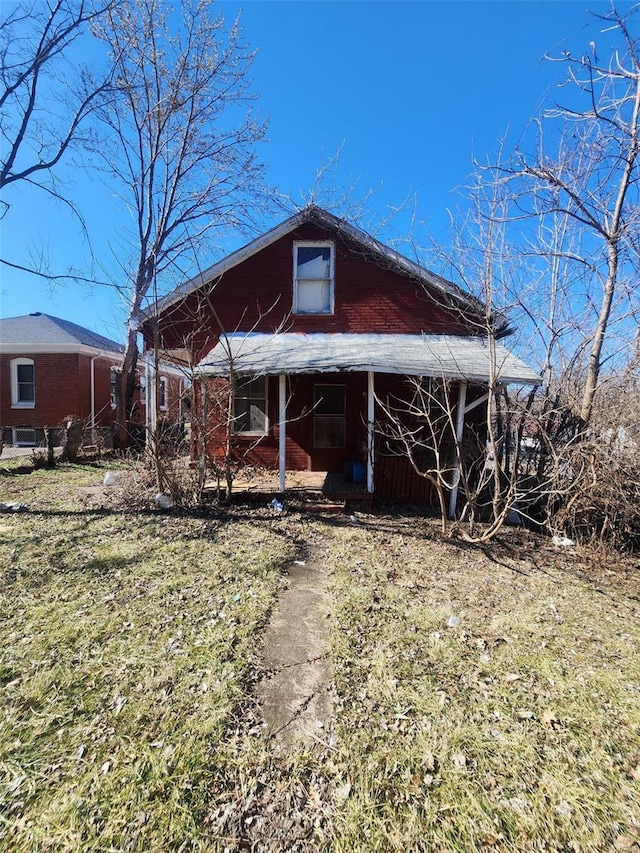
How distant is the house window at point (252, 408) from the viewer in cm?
1004

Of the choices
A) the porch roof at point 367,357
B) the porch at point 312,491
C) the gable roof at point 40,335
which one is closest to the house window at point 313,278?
the porch roof at point 367,357

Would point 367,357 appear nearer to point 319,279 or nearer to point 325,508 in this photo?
point 325,508

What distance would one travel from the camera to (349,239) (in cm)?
1030

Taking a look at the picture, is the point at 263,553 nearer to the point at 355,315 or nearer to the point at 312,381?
the point at 312,381

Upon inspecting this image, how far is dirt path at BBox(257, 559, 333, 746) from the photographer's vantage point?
2.63 metres

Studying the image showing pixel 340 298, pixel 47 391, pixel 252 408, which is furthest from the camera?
pixel 47 391

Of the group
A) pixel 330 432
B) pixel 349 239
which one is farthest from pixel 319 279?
pixel 330 432

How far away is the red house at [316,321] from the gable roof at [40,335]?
28.3 feet

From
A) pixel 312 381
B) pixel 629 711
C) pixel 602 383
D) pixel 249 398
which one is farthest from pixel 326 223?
pixel 629 711

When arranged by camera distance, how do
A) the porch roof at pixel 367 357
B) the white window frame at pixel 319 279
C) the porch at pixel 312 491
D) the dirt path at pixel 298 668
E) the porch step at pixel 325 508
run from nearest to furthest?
the dirt path at pixel 298 668 < the porch roof at pixel 367 357 < the porch step at pixel 325 508 < the porch at pixel 312 491 < the white window frame at pixel 319 279

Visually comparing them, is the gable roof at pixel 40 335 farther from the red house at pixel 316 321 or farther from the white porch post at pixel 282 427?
the white porch post at pixel 282 427

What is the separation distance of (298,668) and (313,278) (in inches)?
375

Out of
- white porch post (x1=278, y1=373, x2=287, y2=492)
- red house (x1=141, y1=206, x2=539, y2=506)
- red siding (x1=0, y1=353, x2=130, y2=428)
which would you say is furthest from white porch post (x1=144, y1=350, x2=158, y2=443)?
red siding (x1=0, y1=353, x2=130, y2=428)

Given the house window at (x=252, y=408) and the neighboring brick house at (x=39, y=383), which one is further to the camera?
the neighboring brick house at (x=39, y=383)
